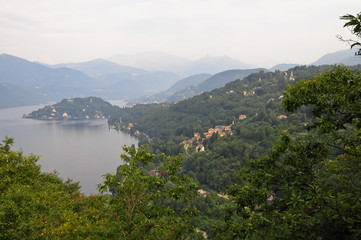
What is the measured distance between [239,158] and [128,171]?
46937 mm

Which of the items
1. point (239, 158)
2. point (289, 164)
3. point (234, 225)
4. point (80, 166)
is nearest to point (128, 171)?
point (234, 225)

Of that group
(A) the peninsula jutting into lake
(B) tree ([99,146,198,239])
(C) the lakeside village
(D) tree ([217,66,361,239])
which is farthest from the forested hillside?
(A) the peninsula jutting into lake

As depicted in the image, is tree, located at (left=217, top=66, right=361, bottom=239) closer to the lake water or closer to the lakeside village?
the lake water

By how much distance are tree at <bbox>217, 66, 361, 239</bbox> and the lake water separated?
4793cm

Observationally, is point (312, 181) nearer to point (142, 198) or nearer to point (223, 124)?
point (142, 198)

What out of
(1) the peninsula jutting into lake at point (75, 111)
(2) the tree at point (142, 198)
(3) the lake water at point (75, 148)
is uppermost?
(1) the peninsula jutting into lake at point (75, 111)

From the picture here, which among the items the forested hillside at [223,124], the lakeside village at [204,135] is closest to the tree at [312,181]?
the forested hillside at [223,124]

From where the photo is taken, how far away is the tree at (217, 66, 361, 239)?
4.73 metres

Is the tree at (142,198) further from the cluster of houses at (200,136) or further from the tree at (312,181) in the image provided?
the cluster of houses at (200,136)

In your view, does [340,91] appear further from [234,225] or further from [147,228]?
[147,228]

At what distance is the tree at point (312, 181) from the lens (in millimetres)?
4727

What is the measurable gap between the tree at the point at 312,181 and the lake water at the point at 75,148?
47.9 metres

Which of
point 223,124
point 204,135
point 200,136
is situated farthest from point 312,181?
point 223,124

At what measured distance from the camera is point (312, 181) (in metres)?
5.58
